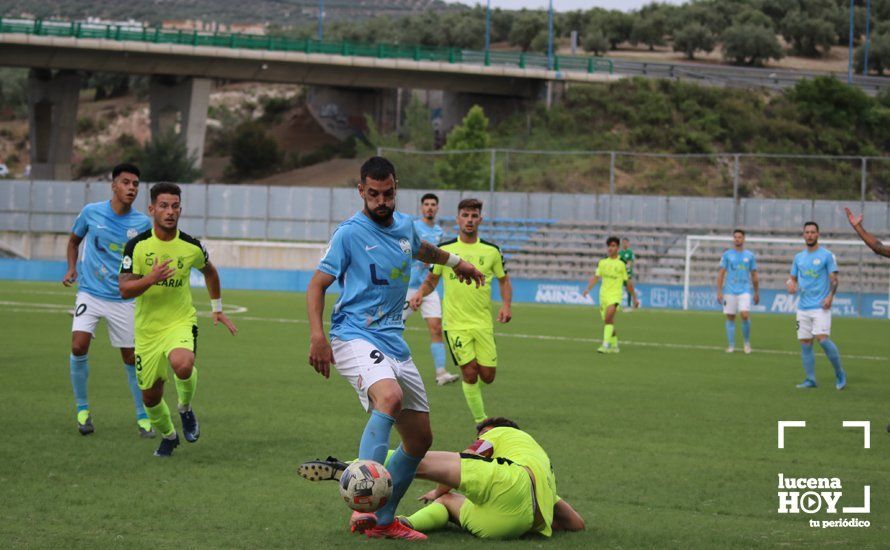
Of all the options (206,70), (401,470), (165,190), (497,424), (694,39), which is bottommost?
(401,470)

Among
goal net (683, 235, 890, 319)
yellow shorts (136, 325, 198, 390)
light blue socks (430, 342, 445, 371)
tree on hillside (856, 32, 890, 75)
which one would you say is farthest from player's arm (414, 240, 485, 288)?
tree on hillside (856, 32, 890, 75)

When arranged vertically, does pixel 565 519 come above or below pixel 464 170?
below

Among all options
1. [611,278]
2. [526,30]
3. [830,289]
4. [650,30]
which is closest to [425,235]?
[830,289]

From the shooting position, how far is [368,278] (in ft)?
24.7

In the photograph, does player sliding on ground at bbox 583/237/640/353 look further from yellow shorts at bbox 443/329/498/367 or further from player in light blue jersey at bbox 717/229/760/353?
yellow shorts at bbox 443/329/498/367

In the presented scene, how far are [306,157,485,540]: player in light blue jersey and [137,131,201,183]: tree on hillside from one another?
60.5m

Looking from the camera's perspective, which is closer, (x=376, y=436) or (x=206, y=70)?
(x=376, y=436)

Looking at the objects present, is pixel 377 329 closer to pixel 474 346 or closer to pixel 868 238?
pixel 474 346

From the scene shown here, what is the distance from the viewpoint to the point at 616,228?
41094 millimetres

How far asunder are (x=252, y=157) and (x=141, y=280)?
258 ft

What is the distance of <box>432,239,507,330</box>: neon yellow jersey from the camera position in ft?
41.3

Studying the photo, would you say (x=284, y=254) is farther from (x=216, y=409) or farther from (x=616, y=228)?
(x=216, y=409)

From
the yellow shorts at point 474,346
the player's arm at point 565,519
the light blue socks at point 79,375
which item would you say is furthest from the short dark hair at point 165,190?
the player's arm at point 565,519

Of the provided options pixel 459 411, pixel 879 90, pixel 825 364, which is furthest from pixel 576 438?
pixel 879 90
